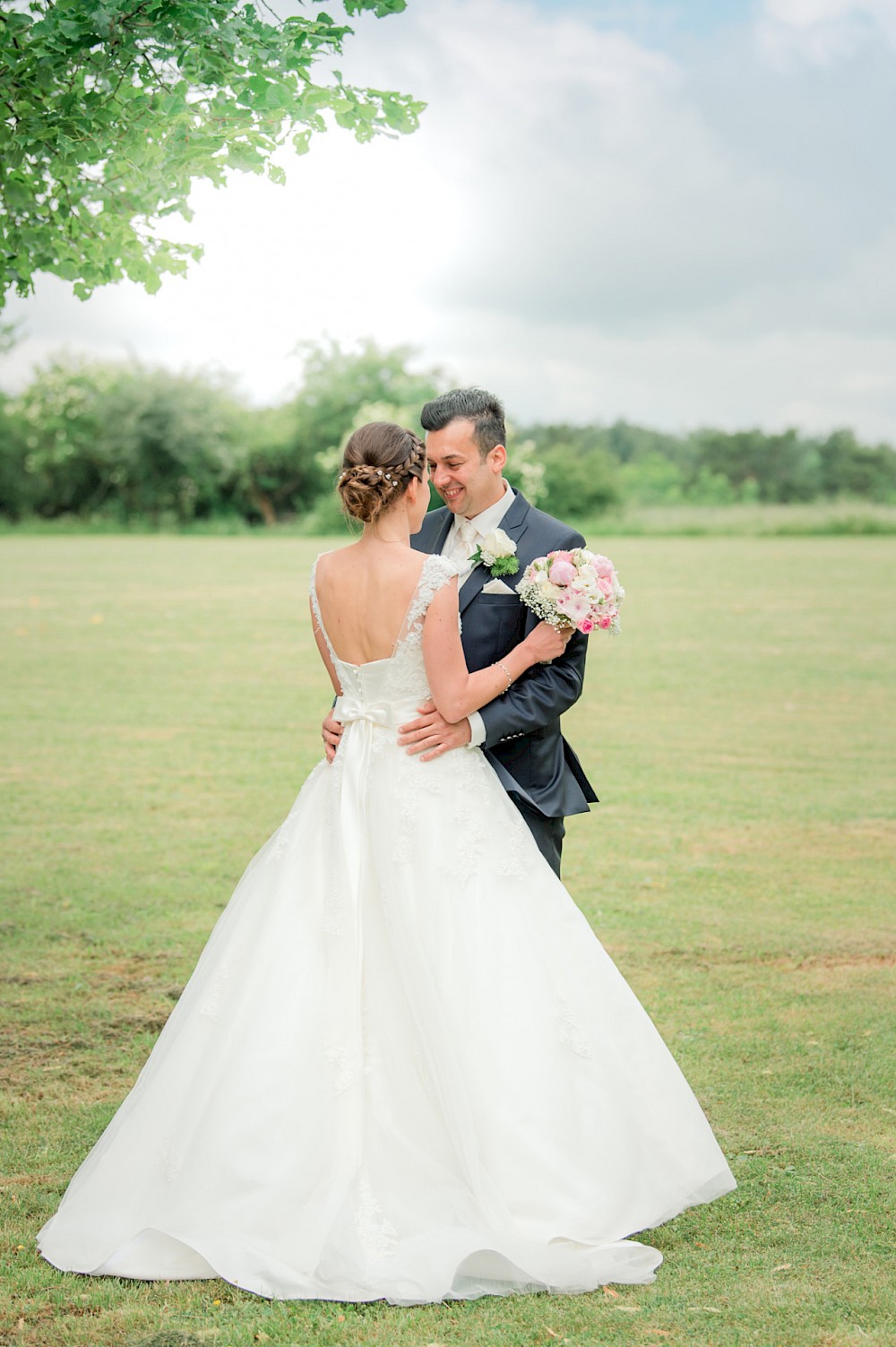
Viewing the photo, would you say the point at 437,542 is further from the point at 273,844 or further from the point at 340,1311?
the point at 340,1311

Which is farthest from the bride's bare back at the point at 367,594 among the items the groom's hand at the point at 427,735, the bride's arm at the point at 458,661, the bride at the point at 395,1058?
the groom's hand at the point at 427,735

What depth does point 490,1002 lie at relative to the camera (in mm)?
4047

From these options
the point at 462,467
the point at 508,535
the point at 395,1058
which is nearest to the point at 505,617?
the point at 508,535

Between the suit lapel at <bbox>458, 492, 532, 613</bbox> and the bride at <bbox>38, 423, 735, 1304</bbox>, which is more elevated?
the suit lapel at <bbox>458, 492, 532, 613</bbox>

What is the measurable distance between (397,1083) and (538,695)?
1367mm

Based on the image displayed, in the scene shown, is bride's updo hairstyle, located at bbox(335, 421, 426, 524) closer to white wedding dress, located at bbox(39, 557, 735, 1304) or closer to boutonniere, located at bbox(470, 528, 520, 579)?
white wedding dress, located at bbox(39, 557, 735, 1304)

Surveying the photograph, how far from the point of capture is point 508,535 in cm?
478

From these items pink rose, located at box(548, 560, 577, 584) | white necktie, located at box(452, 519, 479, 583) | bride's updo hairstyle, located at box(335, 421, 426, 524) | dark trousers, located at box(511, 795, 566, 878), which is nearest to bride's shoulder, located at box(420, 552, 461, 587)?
bride's updo hairstyle, located at box(335, 421, 426, 524)

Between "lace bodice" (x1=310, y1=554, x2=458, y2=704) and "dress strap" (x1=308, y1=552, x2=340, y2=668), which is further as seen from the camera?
"dress strap" (x1=308, y1=552, x2=340, y2=668)

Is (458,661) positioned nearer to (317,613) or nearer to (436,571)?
(436,571)

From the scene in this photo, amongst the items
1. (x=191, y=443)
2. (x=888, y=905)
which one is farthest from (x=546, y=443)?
(x=888, y=905)

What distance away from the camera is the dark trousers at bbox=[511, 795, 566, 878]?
4.66 meters

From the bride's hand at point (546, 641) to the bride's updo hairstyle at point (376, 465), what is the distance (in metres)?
0.70

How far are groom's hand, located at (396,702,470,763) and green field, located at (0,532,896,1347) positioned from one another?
1649mm
